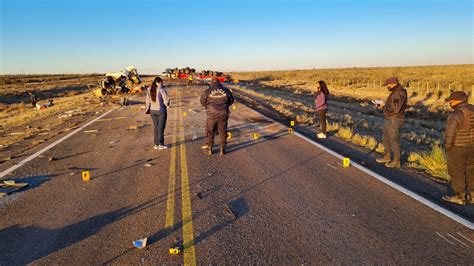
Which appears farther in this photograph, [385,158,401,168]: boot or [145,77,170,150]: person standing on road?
[145,77,170,150]: person standing on road

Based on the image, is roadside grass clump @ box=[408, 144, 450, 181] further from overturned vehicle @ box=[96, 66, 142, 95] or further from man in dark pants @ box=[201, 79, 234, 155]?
overturned vehicle @ box=[96, 66, 142, 95]

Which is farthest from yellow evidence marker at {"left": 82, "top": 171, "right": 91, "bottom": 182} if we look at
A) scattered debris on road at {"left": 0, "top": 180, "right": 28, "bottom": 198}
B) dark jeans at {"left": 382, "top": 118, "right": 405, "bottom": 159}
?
dark jeans at {"left": 382, "top": 118, "right": 405, "bottom": 159}

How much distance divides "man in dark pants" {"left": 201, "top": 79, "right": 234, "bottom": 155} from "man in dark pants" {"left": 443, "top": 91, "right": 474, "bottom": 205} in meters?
5.30

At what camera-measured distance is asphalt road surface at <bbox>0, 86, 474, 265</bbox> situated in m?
4.39

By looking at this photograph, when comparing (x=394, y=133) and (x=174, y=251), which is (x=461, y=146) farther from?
(x=174, y=251)

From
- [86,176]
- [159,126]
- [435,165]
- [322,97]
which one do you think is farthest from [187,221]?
[322,97]

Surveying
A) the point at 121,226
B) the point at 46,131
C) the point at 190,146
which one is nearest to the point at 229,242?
the point at 121,226

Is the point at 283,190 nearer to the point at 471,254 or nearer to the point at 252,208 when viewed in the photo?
the point at 252,208

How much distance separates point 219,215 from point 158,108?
5852 millimetres

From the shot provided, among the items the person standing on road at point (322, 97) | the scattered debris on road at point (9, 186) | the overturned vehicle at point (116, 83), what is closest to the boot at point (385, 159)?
the person standing on road at point (322, 97)

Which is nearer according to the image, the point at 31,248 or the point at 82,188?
the point at 31,248

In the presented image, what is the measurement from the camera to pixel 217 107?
374 inches

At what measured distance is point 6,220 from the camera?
5.61 metres

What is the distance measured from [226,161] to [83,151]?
4605mm
